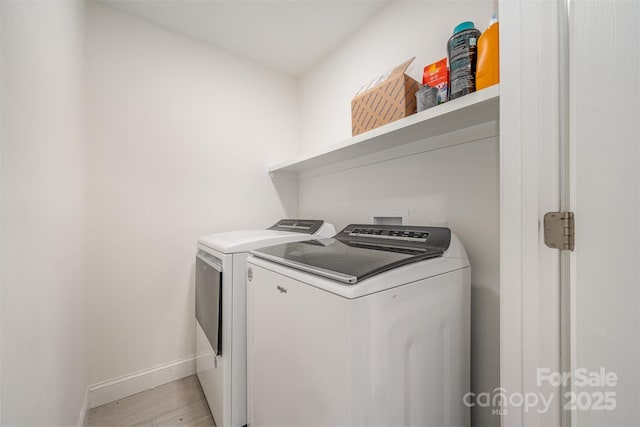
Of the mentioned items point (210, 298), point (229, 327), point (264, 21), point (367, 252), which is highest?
point (264, 21)

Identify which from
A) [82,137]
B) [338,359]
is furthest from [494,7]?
[82,137]

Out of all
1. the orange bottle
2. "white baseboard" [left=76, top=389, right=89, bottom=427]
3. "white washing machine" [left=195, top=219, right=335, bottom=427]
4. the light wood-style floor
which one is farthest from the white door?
"white baseboard" [left=76, top=389, right=89, bottom=427]

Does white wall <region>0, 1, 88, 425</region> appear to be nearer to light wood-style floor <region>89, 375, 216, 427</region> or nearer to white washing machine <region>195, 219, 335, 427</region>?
light wood-style floor <region>89, 375, 216, 427</region>

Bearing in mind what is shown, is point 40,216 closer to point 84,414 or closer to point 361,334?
point 361,334

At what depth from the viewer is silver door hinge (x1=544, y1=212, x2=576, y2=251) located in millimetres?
722

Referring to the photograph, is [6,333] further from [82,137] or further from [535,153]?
[535,153]

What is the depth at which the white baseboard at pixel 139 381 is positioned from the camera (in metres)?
1.59

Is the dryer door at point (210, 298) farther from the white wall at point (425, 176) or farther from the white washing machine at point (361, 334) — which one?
the white wall at point (425, 176)

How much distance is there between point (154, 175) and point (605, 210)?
7.22 ft

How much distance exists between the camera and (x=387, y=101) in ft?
4.01

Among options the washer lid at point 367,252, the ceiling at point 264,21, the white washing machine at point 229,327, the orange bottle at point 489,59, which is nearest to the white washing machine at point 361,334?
the washer lid at point 367,252

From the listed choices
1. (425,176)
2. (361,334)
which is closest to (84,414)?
(361,334)

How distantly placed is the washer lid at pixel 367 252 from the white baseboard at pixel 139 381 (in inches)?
51.1

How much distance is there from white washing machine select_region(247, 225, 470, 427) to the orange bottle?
1.97ft
